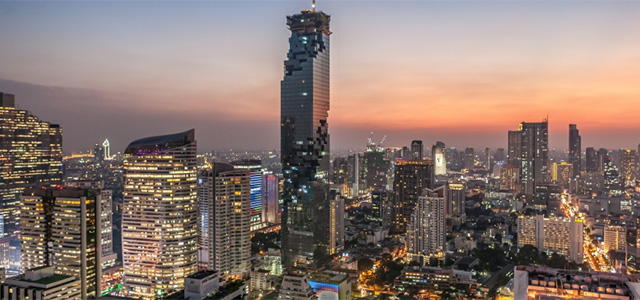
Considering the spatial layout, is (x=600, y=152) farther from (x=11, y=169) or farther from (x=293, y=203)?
(x=11, y=169)

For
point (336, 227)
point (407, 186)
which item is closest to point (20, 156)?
point (336, 227)

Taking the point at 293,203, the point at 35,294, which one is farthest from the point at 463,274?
the point at 35,294

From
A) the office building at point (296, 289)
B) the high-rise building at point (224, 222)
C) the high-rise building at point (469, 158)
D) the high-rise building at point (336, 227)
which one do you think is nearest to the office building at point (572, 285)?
the office building at point (296, 289)

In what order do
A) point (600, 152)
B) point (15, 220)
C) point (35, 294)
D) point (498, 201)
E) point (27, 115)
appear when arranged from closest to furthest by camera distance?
point (35, 294)
point (15, 220)
point (27, 115)
point (498, 201)
point (600, 152)

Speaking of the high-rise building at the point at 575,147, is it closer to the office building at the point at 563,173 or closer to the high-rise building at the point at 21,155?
the office building at the point at 563,173

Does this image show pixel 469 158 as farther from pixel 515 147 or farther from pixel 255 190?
pixel 255 190

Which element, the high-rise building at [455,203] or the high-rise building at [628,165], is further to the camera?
the high-rise building at [628,165]

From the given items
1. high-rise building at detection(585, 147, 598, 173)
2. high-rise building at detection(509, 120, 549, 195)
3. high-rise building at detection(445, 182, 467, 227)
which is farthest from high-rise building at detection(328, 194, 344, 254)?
high-rise building at detection(585, 147, 598, 173)
